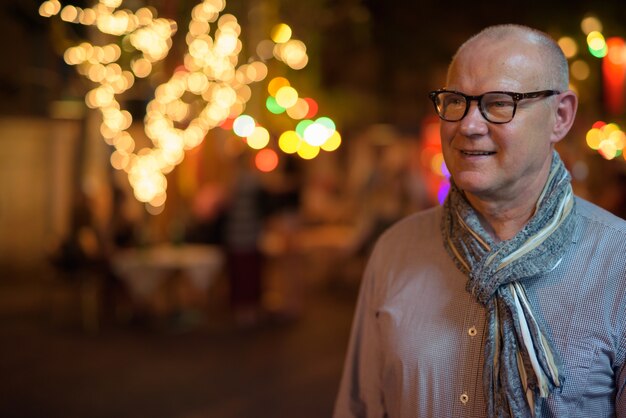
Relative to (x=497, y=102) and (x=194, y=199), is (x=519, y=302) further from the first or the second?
(x=194, y=199)

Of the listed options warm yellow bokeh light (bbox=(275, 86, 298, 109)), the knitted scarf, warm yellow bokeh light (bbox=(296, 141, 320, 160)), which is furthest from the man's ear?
warm yellow bokeh light (bbox=(296, 141, 320, 160))

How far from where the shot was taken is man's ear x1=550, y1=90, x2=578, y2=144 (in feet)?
6.06

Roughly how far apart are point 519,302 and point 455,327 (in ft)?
0.57

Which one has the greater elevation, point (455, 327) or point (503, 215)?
point (503, 215)

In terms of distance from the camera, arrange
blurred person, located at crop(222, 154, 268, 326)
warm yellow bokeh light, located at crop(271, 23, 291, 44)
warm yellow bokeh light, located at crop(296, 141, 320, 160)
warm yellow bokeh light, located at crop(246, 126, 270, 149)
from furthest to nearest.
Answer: warm yellow bokeh light, located at crop(296, 141, 320, 160)
warm yellow bokeh light, located at crop(246, 126, 270, 149)
warm yellow bokeh light, located at crop(271, 23, 291, 44)
blurred person, located at crop(222, 154, 268, 326)

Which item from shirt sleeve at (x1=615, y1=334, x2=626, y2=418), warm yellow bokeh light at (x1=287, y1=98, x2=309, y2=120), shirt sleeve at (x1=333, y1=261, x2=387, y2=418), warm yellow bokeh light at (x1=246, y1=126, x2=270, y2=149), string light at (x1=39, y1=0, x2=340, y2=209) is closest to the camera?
shirt sleeve at (x1=615, y1=334, x2=626, y2=418)

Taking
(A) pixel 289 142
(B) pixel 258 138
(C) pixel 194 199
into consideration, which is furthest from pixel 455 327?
(A) pixel 289 142

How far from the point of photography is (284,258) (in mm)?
8852

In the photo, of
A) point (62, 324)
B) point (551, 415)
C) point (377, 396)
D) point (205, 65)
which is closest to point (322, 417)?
point (377, 396)

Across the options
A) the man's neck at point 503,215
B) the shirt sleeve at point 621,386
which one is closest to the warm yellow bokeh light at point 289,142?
the man's neck at point 503,215

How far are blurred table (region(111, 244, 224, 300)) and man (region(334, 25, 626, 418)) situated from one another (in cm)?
628

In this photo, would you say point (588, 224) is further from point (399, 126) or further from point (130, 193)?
point (399, 126)

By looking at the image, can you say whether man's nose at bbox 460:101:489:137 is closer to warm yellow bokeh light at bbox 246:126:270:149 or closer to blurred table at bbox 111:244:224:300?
blurred table at bbox 111:244:224:300

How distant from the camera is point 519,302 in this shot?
5.77ft
